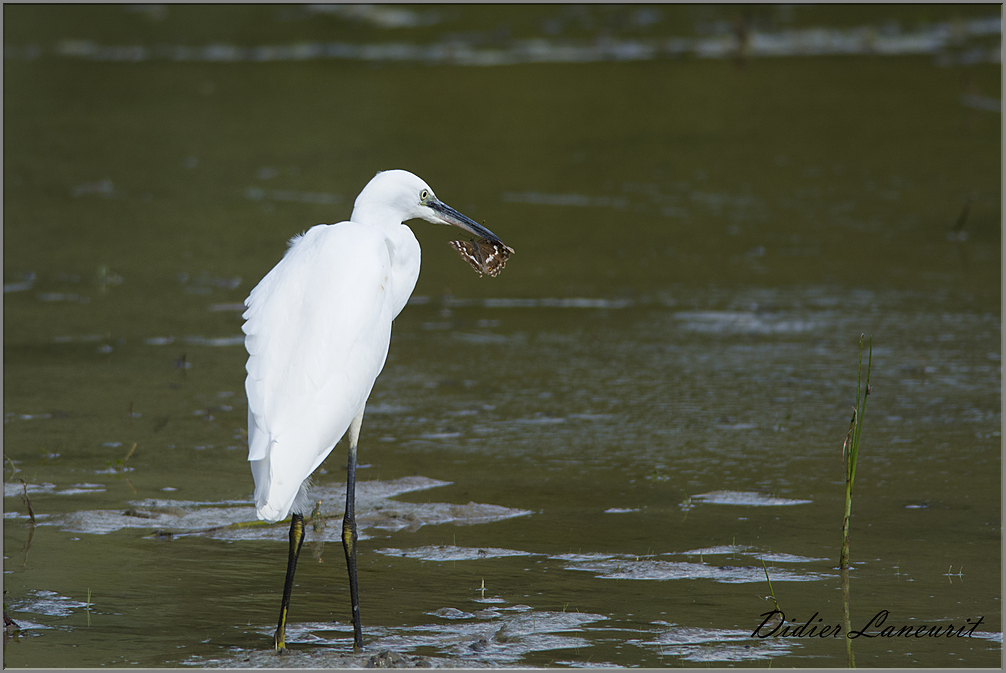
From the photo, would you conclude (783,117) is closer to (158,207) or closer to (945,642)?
(158,207)

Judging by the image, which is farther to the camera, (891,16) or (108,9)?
(108,9)

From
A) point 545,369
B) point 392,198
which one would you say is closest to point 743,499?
point 392,198

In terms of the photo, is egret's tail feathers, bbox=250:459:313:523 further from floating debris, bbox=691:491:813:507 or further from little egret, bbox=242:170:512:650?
floating debris, bbox=691:491:813:507

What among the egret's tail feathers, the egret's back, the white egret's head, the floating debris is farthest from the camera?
the floating debris

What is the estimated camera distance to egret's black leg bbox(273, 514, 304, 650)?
3754 millimetres

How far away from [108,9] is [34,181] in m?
12.1

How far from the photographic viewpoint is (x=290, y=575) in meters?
3.88

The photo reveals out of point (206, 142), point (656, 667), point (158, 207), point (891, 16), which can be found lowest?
point (656, 667)

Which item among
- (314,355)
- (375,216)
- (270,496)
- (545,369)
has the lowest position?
(270,496)

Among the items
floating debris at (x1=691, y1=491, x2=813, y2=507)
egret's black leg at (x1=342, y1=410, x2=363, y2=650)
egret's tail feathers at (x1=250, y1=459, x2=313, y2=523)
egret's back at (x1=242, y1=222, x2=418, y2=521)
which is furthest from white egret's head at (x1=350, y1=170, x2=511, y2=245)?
floating debris at (x1=691, y1=491, x2=813, y2=507)

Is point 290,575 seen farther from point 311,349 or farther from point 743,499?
point 743,499

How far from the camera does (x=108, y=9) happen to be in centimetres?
2172

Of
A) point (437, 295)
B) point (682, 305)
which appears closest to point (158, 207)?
point (437, 295)

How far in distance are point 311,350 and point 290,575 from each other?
2.22 feet
